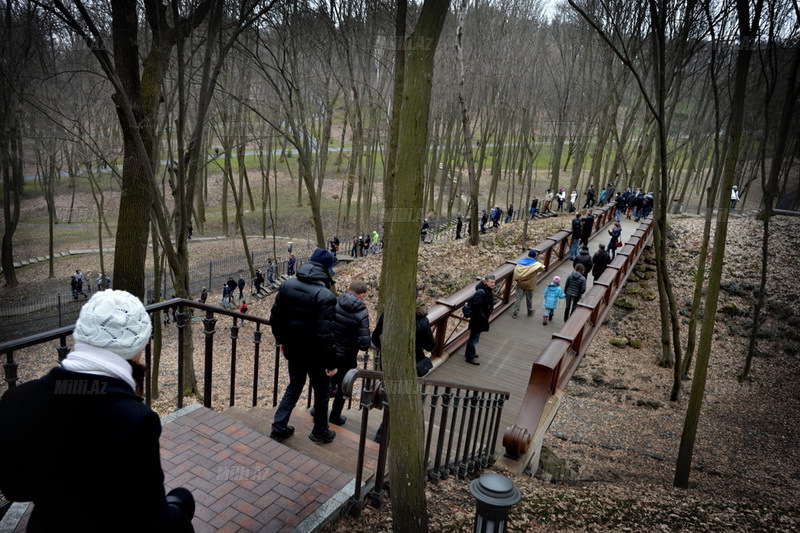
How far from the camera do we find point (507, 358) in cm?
966

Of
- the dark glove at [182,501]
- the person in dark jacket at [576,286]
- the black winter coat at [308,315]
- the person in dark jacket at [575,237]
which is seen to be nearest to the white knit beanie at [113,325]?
the dark glove at [182,501]

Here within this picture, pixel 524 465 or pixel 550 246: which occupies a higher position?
pixel 550 246

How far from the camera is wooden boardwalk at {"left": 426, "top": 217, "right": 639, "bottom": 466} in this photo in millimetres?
8547

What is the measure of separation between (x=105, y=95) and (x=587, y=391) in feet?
79.0

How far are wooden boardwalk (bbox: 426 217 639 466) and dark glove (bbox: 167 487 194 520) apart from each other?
5.30 m

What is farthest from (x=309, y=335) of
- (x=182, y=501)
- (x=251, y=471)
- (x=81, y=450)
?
(x=81, y=450)

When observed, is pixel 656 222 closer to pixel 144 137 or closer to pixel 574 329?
pixel 574 329

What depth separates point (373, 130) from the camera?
27.4 meters

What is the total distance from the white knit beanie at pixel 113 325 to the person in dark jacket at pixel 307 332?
7.55 feet

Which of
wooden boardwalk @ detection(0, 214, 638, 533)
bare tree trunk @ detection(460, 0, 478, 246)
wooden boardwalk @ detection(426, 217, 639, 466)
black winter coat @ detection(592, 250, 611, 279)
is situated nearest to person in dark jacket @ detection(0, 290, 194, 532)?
wooden boardwalk @ detection(0, 214, 638, 533)

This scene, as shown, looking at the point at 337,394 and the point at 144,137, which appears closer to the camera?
the point at 337,394

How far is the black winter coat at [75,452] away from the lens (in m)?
1.87

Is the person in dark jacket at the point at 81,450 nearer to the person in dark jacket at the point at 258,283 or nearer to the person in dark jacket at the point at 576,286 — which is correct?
the person in dark jacket at the point at 576,286

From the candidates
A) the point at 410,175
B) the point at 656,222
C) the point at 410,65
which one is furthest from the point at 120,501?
the point at 656,222
